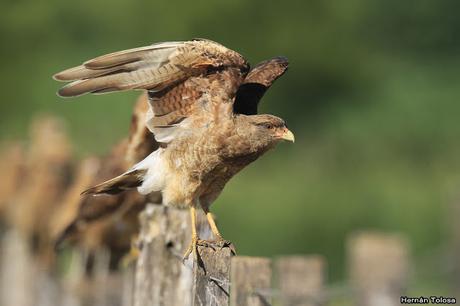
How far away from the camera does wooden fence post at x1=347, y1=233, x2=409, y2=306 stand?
7.54m

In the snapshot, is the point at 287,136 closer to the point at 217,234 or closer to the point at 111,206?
the point at 217,234

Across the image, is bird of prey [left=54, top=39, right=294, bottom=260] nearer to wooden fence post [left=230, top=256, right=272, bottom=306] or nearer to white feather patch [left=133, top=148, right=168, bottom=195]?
white feather patch [left=133, top=148, right=168, bottom=195]

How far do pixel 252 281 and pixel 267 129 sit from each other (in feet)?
3.47

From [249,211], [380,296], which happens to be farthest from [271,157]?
[380,296]

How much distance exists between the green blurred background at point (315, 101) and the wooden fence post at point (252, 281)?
6705mm

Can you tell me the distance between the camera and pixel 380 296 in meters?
7.54

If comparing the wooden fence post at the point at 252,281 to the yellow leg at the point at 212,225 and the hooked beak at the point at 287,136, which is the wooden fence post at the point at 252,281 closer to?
the yellow leg at the point at 212,225

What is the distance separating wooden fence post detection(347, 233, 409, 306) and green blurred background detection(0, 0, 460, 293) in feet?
14.8

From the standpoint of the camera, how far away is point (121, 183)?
23.6ft

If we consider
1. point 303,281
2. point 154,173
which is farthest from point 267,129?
point 303,281

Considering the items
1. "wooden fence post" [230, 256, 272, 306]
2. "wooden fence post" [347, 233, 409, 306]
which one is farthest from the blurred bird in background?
"wooden fence post" [230, 256, 272, 306]

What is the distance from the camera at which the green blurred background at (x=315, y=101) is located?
1652 centimetres

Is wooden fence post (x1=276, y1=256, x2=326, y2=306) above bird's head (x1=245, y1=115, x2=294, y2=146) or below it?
below

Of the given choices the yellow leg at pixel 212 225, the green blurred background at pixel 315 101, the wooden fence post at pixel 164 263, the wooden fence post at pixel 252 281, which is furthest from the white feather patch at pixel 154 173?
the green blurred background at pixel 315 101
